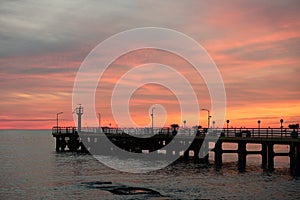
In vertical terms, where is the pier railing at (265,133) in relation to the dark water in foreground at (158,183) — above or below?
above

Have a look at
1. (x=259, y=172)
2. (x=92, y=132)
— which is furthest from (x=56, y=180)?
(x=92, y=132)

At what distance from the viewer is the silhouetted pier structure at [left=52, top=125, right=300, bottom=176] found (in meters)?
66.4

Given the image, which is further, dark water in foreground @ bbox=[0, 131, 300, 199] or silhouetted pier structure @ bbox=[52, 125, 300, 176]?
silhouetted pier structure @ bbox=[52, 125, 300, 176]

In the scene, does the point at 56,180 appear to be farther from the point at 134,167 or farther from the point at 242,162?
the point at 242,162

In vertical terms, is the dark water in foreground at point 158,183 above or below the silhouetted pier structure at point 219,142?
below

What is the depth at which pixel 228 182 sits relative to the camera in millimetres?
54688

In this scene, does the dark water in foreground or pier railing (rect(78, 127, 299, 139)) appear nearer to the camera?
the dark water in foreground

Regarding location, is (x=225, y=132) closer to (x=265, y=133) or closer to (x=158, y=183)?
(x=265, y=133)

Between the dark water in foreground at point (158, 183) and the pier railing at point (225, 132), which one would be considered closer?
the dark water in foreground at point (158, 183)

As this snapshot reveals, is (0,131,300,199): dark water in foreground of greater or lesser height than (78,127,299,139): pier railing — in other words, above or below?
below

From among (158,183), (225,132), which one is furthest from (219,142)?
(158,183)

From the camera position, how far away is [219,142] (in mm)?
77375

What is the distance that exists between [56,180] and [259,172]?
1015 inches

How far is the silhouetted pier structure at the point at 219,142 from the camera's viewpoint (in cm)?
6644
